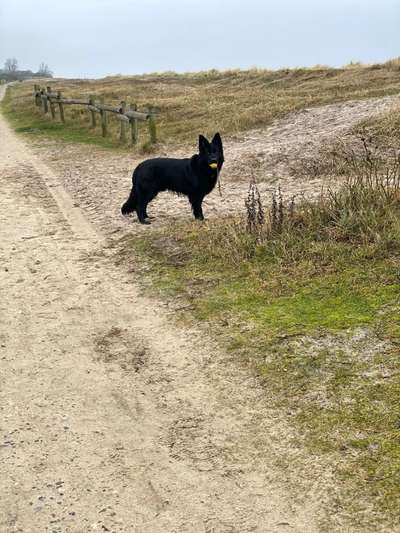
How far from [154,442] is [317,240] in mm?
3824

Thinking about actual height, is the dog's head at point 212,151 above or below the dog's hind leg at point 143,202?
above

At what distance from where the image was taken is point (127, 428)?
12.8 feet

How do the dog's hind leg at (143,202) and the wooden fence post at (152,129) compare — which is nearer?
the dog's hind leg at (143,202)

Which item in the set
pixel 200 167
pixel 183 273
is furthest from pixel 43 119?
pixel 183 273

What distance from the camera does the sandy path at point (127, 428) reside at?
10.2 ft

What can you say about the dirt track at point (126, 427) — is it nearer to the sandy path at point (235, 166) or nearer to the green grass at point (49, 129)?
the sandy path at point (235, 166)

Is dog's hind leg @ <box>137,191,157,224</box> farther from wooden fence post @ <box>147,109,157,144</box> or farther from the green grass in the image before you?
the green grass

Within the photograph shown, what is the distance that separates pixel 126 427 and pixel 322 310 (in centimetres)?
228

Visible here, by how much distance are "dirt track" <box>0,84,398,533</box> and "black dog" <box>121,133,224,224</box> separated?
2263 mm

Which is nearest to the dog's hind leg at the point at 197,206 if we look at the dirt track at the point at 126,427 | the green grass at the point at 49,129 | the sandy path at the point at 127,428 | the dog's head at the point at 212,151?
the dog's head at the point at 212,151

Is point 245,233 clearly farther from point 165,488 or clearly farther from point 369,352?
point 165,488

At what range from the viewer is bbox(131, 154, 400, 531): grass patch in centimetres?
347

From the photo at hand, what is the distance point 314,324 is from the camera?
16.6ft

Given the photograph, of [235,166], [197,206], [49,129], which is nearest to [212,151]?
[197,206]
